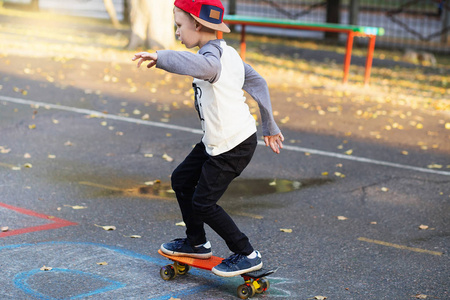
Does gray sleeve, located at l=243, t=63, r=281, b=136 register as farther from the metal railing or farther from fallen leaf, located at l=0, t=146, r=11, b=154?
the metal railing

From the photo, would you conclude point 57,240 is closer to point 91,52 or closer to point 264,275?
point 264,275

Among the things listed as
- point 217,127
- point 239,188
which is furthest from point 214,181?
point 239,188

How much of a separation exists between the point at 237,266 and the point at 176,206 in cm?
191

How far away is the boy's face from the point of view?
13.0 feet

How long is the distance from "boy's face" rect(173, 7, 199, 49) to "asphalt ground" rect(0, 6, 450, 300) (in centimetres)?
153

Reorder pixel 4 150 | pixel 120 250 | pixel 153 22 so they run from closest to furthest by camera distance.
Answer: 1. pixel 120 250
2. pixel 4 150
3. pixel 153 22

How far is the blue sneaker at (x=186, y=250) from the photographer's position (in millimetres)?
4383

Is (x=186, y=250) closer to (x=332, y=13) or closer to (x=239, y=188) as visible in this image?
(x=239, y=188)

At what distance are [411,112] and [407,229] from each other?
585cm

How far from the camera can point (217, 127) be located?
4027mm

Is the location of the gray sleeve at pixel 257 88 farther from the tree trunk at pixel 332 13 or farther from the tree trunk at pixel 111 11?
the tree trunk at pixel 111 11

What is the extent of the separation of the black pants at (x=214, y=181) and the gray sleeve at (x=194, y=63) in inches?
20.0

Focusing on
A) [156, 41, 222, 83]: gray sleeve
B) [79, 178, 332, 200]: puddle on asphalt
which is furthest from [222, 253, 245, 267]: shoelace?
[79, 178, 332, 200]: puddle on asphalt

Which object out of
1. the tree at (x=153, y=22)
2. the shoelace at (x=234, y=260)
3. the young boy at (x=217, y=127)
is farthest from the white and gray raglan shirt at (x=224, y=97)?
the tree at (x=153, y=22)
